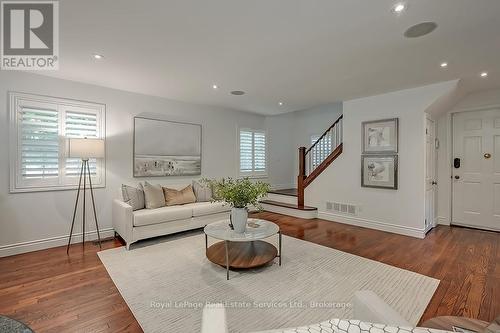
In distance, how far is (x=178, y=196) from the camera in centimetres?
427

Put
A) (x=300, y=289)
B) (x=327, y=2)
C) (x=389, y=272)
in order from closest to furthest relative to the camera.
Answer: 1. (x=327, y=2)
2. (x=300, y=289)
3. (x=389, y=272)

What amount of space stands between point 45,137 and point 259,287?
11.9 feet

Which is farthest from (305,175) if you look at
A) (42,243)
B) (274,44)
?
(42,243)

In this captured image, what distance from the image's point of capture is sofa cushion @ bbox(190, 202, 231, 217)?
13.5 feet

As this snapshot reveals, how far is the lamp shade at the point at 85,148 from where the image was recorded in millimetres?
3295

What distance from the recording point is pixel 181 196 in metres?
4.30

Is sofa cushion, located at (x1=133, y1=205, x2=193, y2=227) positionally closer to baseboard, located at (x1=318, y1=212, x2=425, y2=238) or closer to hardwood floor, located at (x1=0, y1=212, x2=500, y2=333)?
hardwood floor, located at (x1=0, y1=212, x2=500, y2=333)

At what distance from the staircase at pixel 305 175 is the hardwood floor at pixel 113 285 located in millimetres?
1146

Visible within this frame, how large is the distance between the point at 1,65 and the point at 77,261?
2691mm

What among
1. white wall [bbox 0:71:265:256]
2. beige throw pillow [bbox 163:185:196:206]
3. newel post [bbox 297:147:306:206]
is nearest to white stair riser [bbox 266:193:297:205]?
newel post [bbox 297:147:306:206]

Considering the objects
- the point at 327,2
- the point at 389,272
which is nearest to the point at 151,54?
the point at 327,2

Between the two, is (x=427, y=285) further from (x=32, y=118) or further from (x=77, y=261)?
(x=32, y=118)

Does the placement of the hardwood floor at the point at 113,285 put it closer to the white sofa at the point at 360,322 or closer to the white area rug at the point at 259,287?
the white area rug at the point at 259,287

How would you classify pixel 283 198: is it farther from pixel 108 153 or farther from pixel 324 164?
pixel 108 153
